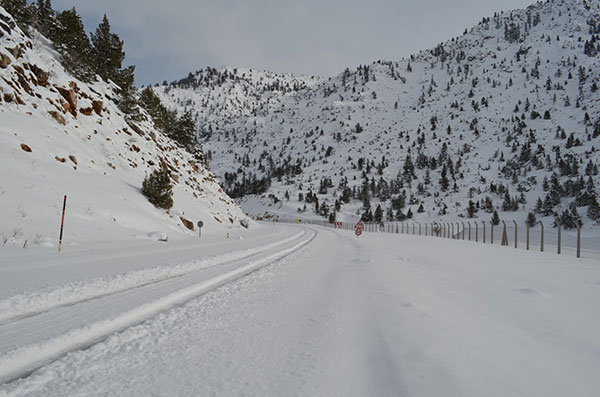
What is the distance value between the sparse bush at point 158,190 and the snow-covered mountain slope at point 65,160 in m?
0.62

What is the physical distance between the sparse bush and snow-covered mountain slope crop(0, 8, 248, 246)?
0.62m

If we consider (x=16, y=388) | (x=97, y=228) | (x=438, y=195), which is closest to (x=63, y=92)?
(x=97, y=228)

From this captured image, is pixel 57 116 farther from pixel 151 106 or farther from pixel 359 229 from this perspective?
pixel 359 229

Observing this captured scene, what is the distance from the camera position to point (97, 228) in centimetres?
1257

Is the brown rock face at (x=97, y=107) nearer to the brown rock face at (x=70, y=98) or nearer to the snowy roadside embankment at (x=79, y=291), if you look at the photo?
the brown rock face at (x=70, y=98)

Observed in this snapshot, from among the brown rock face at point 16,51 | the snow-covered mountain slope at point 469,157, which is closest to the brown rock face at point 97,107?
the brown rock face at point 16,51

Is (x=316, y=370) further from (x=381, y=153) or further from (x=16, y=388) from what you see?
(x=381, y=153)

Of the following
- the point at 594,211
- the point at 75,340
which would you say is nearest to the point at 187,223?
the point at 75,340

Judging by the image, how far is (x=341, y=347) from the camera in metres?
2.98

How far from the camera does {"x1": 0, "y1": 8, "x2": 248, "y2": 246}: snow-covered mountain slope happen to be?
11.3 meters

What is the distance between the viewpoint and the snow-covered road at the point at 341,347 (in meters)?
2.23

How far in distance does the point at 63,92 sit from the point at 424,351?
2571 centimetres

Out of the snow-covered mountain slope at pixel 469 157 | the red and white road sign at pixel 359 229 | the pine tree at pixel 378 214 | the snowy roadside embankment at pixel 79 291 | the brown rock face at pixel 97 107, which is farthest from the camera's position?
the pine tree at pixel 378 214

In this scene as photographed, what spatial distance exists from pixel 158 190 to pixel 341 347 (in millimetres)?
20183
